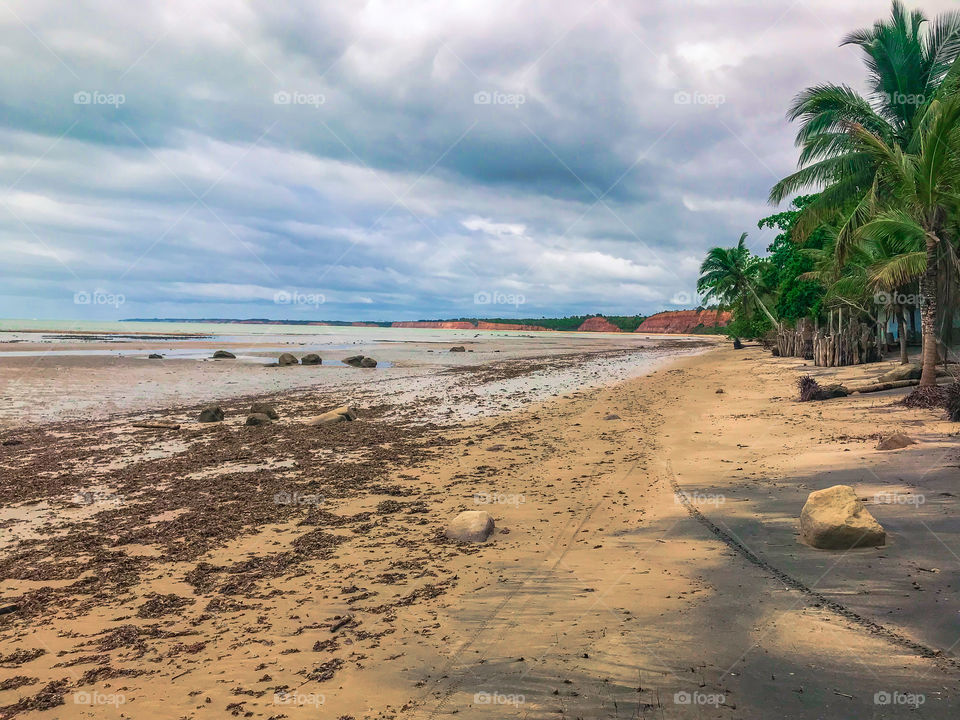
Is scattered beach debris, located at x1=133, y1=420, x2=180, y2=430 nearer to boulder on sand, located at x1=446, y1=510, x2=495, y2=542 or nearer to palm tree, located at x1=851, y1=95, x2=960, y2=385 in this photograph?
boulder on sand, located at x1=446, y1=510, x2=495, y2=542

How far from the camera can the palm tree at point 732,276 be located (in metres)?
53.2

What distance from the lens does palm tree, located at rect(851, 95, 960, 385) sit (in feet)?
45.1

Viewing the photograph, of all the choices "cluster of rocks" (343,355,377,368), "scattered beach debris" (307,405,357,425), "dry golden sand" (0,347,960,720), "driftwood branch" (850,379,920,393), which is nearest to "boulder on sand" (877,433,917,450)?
"dry golden sand" (0,347,960,720)

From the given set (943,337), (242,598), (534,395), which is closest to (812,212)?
(943,337)

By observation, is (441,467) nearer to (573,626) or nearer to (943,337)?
(573,626)

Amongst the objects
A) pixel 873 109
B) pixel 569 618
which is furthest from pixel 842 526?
pixel 873 109

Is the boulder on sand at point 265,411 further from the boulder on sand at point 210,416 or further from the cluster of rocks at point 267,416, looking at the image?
the boulder on sand at point 210,416

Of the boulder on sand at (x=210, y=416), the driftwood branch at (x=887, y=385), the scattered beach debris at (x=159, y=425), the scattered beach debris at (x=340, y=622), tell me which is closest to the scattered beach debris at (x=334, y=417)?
the boulder on sand at (x=210, y=416)

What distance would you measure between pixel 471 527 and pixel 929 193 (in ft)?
48.2

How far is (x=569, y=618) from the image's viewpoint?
4.80m

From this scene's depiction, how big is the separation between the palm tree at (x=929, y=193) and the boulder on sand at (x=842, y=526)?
36.8 feet

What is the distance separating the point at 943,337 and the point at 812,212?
6553mm

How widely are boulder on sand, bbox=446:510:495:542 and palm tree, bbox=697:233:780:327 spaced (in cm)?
5182

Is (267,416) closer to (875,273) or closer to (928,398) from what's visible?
(928,398)
